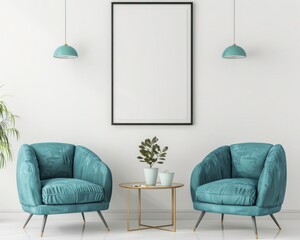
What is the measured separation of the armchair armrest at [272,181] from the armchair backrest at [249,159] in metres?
0.26

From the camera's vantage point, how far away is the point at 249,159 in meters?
5.40

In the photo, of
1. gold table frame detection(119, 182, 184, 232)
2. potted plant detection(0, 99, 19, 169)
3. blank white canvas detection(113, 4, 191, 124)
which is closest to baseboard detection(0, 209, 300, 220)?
gold table frame detection(119, 182, 184, 232)

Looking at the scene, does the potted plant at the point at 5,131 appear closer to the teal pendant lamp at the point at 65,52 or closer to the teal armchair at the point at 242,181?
the teal pendant lamp at the point at 65,52

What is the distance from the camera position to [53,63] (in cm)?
592

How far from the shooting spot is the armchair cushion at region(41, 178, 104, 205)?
482 cm

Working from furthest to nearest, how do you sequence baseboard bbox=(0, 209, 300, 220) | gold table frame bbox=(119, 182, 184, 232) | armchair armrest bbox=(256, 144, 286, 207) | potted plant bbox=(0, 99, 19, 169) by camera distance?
baseboard bbox=(0, 209, 300, 220), potted plant bbox=(0, 99, 19, 169), gold table frame bbox=(119, 182, 184, 232), armchair armrest bbox=(256, 144, 286, 207)

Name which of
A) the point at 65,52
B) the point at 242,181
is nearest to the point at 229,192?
the point at 242,181

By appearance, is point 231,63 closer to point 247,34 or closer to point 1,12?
point 247,34

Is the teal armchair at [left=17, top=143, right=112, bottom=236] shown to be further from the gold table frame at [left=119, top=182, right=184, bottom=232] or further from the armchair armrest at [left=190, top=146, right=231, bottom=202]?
the armchair armrest at [left=190, top=146, right=231, bottom=202]

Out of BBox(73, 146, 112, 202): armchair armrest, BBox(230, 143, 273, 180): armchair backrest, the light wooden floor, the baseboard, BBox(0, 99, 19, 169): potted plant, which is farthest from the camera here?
the baseboard

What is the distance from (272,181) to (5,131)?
2.88 meters

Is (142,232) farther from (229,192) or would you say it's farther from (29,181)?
(29,181)

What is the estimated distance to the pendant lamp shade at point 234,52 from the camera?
5.59 metres

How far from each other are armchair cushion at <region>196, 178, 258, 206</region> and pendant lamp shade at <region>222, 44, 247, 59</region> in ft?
4.41
